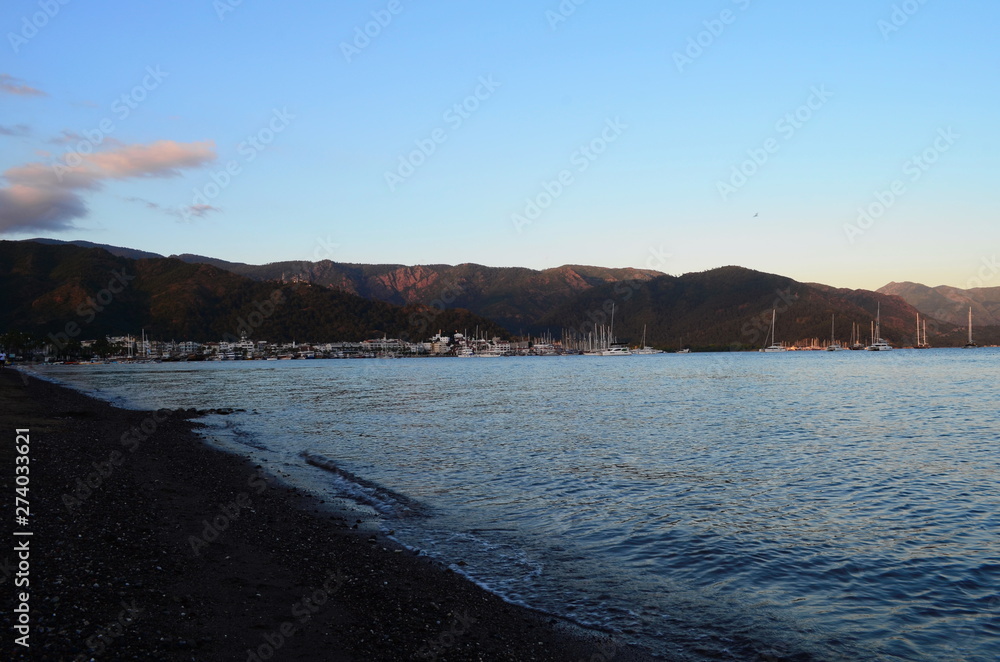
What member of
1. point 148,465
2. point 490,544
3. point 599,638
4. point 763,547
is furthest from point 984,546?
point 148,465

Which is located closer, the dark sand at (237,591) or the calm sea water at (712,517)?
the dark sand at (237,591)

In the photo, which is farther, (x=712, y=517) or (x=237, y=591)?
(x=712, y=517)

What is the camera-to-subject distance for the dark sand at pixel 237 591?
7.54 m

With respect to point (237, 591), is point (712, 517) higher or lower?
lower

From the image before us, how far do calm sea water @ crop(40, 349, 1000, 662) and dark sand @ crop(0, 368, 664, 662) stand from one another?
1.26 m

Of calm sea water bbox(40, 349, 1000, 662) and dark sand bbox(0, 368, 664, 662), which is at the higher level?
dark sand bbox(0, 368, 664, 662)

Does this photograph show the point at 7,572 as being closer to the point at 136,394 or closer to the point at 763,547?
the point at 763,547

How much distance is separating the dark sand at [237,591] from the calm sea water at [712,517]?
4.14 feet

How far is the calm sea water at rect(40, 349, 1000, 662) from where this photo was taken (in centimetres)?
986

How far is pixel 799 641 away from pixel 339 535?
930 cm

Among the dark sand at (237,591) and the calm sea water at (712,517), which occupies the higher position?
the dark sand at (237,591)

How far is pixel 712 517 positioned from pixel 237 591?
11568 millimetres

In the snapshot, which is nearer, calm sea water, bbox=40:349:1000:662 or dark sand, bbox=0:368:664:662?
dark sand, bbox=0:368:664:662

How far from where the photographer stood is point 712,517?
15.9m
